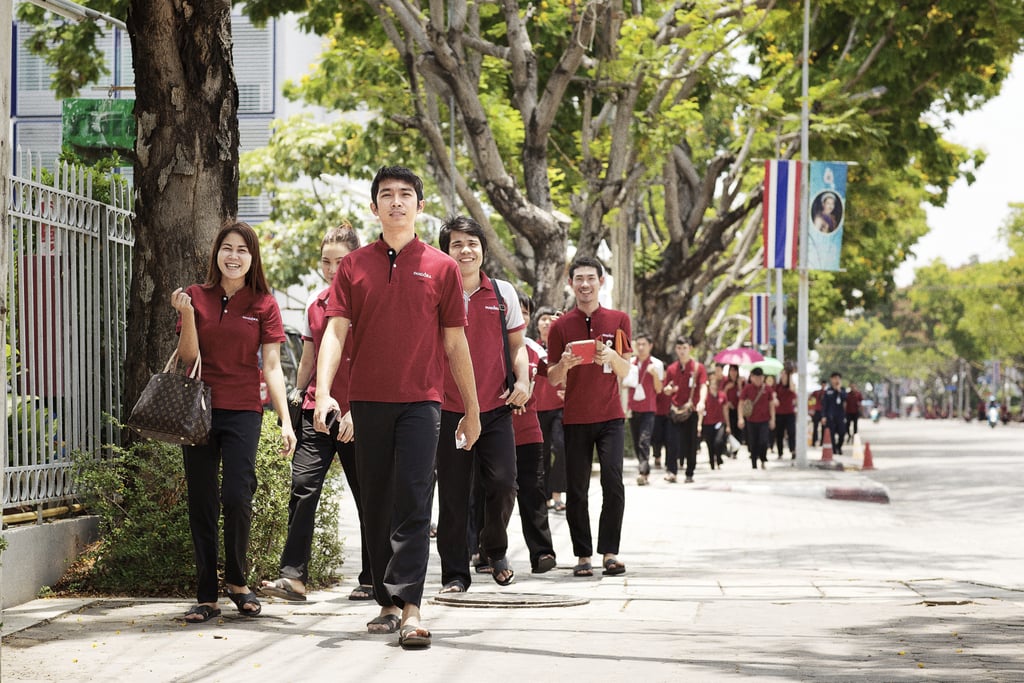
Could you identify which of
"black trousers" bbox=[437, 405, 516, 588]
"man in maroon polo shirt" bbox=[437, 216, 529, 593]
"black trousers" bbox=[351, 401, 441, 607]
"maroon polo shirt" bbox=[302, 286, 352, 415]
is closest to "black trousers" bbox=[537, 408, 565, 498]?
"black trousers" bbox=[437, 405, 516, 588]

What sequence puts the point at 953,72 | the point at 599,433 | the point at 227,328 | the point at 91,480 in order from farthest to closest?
the point at 953,72, the point at 599,433, the point at 91,480, the point at 227,328

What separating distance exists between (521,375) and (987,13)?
14814mm

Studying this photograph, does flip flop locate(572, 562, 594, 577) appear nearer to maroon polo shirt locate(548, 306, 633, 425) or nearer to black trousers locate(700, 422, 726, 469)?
maroon polo shirt locate(548, 306, 633, 425)

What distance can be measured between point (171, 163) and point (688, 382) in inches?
481

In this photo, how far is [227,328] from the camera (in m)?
7.45

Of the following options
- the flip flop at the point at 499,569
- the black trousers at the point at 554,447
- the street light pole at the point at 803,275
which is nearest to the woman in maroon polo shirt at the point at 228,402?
the flip flop at the point at 499,569

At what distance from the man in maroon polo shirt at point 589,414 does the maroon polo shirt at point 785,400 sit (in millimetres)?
20109

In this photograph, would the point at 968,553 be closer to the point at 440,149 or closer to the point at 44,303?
the point at 44,303

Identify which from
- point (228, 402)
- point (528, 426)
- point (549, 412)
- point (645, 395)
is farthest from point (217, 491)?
point (645, 395)

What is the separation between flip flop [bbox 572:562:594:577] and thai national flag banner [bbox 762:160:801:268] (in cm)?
1481

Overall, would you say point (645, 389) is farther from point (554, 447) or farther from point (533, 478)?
point (533, 478)

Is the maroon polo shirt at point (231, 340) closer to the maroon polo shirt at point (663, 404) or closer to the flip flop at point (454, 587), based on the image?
the flip flop at point (454, 587)

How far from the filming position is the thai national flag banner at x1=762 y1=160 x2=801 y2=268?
23938mm

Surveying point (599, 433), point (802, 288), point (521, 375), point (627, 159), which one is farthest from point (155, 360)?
point (802, 288)
